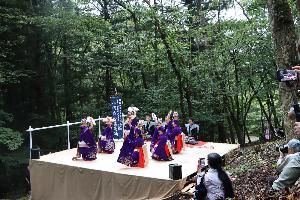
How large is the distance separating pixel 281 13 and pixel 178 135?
554cm

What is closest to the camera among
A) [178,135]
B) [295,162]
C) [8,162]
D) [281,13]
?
[295,162]

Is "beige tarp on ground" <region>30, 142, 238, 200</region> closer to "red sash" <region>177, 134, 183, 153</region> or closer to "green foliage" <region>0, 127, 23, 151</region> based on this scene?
"red sash" <region>177, 134, 183, 153</region>

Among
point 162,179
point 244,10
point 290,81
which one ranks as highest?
point 244,10

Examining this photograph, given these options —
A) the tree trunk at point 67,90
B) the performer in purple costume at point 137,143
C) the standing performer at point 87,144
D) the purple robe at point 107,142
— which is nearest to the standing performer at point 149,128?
the purple robe at point 107,142

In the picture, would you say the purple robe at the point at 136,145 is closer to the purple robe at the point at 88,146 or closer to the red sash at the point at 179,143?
the purple robe at the point at 88,146

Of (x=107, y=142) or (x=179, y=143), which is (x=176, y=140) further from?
(x=107, y=142)

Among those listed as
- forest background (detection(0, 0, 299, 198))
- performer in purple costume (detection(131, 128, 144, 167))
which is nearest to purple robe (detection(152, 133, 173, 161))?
performer in purple costume (detection(131, 128, 144, 167))

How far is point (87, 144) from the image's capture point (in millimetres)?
9680

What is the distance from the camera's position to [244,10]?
15.2 metres

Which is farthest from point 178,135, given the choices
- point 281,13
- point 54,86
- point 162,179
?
point 54,86

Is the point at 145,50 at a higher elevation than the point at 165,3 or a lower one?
lower

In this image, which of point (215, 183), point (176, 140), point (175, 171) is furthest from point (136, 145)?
point (215, 183)

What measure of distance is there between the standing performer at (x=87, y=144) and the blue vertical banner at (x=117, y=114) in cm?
289

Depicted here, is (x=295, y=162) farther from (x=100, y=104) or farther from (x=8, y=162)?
(x=100, y=104)
